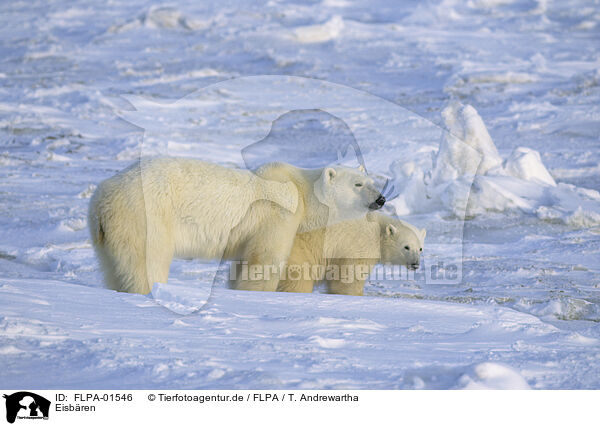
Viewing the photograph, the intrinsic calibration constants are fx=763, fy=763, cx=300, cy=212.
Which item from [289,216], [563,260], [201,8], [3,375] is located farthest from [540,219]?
[201,8]

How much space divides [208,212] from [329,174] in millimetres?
883

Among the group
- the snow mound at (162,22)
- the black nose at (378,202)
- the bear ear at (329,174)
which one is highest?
the snow mound at (162,22)

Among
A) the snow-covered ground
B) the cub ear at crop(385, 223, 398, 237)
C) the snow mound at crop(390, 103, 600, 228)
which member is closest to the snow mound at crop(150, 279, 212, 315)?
the snow-covered ground

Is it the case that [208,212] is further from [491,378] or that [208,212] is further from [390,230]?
[491,378]

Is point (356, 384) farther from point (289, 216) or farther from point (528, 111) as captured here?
point (528, 111)

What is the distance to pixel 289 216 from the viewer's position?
4672 mm

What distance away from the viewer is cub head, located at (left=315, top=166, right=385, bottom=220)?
4.86 m

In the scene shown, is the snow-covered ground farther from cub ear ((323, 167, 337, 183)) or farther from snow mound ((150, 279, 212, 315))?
cub ear ((323, 167, 337, 183))

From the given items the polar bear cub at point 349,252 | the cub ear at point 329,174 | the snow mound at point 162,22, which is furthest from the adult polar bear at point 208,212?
the snow mound at point 162,22

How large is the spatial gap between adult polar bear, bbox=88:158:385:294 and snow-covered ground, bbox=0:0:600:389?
28 cm

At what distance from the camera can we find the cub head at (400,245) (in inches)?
203

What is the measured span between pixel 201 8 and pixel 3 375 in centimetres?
1649

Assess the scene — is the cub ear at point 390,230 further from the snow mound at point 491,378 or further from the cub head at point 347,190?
the snow mound at point 491,378

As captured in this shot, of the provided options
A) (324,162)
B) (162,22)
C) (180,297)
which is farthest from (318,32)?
(180,297)
